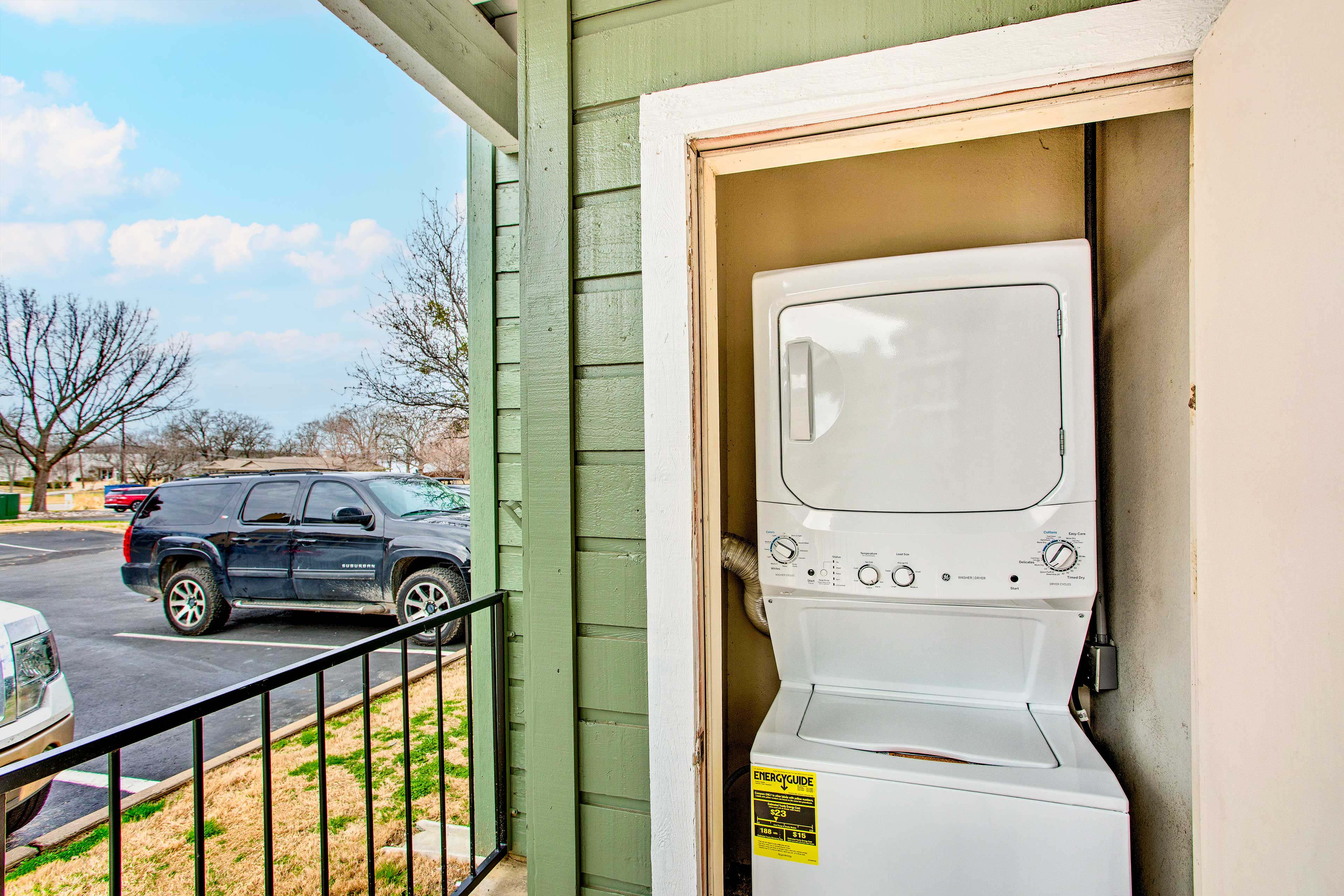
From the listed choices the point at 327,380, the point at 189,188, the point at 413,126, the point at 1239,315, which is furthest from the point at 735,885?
the point at 413,126

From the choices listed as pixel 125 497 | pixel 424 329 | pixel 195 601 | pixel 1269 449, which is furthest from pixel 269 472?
pixel 1269 449

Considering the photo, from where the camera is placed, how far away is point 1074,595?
4.01ft

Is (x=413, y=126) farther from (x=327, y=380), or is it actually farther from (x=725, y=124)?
(x=725, y=124)

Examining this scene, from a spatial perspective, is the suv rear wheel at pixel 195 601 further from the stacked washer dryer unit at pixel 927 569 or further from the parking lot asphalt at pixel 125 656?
the stacked washer dryer unit at pixel 927 569

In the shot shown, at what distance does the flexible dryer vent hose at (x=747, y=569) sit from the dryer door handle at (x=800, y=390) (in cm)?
41

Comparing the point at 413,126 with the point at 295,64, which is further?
the point at 413,126

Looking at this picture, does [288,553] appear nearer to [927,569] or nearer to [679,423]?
[679,423]

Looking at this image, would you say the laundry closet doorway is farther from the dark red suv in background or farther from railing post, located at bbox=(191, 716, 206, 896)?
the dark red suv in background

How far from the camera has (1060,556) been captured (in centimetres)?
122

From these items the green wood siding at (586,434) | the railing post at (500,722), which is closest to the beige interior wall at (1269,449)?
the green wood siding at (586,434)

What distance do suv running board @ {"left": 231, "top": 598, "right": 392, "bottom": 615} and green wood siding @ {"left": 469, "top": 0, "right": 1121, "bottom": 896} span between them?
2.97m

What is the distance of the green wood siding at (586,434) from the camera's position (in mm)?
1111

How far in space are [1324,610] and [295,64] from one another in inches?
294

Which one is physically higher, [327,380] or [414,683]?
[327,380]
